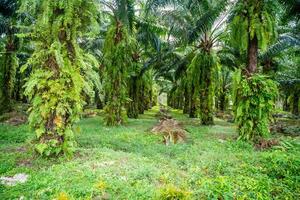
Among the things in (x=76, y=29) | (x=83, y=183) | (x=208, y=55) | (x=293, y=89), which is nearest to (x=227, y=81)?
(x=293, y=89)

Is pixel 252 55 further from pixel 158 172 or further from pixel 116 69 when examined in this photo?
pixel 158 172

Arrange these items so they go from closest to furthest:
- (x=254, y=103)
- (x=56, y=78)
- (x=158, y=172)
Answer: (x=158, y=172) < (x=56, y=78) < (x=254, y=103)

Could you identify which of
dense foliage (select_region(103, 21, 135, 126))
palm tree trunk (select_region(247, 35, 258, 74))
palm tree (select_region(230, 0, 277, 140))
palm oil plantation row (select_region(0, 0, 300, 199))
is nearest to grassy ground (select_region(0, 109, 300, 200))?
palm oil plantation row (select_region(0, 0, 300, 199))

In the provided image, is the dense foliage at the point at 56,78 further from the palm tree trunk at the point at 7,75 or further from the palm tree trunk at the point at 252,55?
the palm tree trunk at the point at 7,75

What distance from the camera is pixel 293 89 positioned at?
966 inches

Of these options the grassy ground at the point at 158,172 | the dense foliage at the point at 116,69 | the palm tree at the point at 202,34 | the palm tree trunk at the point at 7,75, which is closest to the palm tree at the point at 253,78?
the grassy ground at the point at 158,172

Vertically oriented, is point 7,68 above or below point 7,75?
above

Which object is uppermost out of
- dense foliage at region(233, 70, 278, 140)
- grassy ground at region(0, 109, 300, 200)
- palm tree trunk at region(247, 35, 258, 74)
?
palm tree trunk at region(247, 35, 258, 74)

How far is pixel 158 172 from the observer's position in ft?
24.0

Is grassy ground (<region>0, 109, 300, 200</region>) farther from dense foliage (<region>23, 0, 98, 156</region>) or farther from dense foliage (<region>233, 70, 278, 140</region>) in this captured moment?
dense foliage (<region>233, 70, 278, 140</region>)

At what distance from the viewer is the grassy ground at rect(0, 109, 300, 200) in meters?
6.18

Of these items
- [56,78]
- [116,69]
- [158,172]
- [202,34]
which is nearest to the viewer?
[158,172]

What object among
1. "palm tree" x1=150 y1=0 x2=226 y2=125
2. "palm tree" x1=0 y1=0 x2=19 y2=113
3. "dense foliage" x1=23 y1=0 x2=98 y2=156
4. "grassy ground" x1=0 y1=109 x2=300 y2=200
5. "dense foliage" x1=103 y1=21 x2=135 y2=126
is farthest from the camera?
"palm tree" x1=0 y1=0 x2=19 y2=113

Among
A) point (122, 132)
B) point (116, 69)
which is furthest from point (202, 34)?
point (122, 132)
